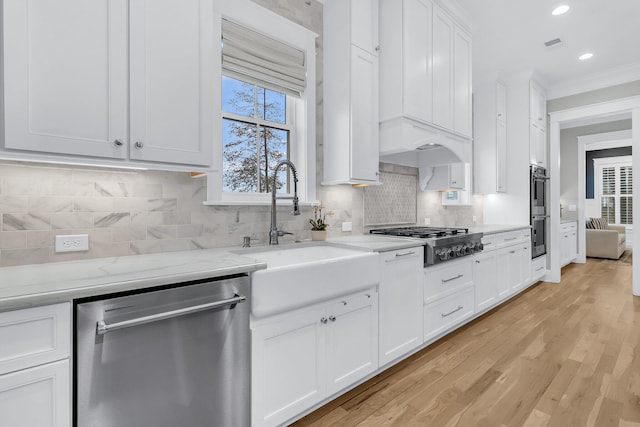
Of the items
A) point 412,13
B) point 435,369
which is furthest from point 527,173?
point 435,369

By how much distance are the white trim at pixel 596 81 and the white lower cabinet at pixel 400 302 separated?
4.42m

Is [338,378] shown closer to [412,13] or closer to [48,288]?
[48,288]

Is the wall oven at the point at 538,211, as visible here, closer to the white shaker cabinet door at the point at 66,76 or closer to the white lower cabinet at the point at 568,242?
the white lower cabinet at the point at 568,242

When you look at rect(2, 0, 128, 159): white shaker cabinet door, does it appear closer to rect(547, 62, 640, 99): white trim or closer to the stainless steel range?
the stainless steel range

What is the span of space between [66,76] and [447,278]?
281 cm

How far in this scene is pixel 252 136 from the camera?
7.91 ft

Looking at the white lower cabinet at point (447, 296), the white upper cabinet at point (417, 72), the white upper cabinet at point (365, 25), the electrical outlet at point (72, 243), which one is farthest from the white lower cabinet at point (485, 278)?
the electrical outlet at point (72, 243)

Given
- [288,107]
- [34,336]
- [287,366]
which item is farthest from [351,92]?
[34,336]

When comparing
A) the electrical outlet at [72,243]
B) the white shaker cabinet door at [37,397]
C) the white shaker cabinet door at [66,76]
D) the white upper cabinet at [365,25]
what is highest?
the white upper cabinet at [365,25]

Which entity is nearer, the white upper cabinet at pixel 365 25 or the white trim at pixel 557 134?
the white upper cabinet at pixel 365 25

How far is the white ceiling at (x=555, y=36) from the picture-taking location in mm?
3072

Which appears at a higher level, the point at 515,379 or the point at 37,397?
the point at 37,397

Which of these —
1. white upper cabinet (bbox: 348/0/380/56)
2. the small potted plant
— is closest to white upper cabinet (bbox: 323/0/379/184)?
white upper cabinet (bbox: 348/0/380/56)

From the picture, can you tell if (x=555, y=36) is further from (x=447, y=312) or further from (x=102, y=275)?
(x=102, y=275)
